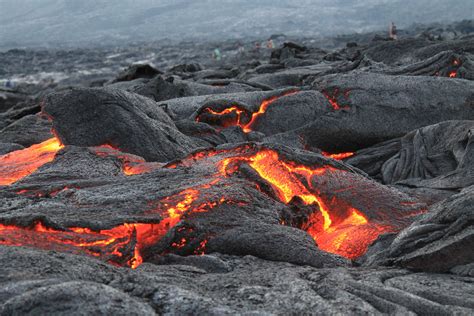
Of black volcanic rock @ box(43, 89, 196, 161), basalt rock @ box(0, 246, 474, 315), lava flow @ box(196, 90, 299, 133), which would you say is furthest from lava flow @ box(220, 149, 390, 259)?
lava flow @ box(196, 90, 299, 133)

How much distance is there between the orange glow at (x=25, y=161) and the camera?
6.59 meters

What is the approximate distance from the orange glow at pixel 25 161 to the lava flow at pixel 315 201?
104 inches

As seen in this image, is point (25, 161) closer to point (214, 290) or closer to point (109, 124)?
point (109, 124)

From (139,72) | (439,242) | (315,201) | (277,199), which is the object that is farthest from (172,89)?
(439,242)

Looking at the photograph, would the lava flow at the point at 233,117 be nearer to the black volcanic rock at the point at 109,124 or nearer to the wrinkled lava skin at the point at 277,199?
the black volcanic rock at the point at 109,124

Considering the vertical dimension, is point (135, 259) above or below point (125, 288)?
below

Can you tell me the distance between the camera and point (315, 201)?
225 inches

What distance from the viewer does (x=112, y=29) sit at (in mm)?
119125

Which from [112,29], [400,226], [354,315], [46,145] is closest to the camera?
[354,315]

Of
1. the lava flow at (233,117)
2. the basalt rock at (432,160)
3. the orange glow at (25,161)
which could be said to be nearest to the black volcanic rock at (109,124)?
the orange glow at (25,161)

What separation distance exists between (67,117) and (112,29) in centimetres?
11761

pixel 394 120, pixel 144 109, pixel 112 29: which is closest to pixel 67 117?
pixel 144 109

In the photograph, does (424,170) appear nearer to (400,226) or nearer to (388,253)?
(400,226)

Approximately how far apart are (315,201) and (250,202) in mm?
1024
